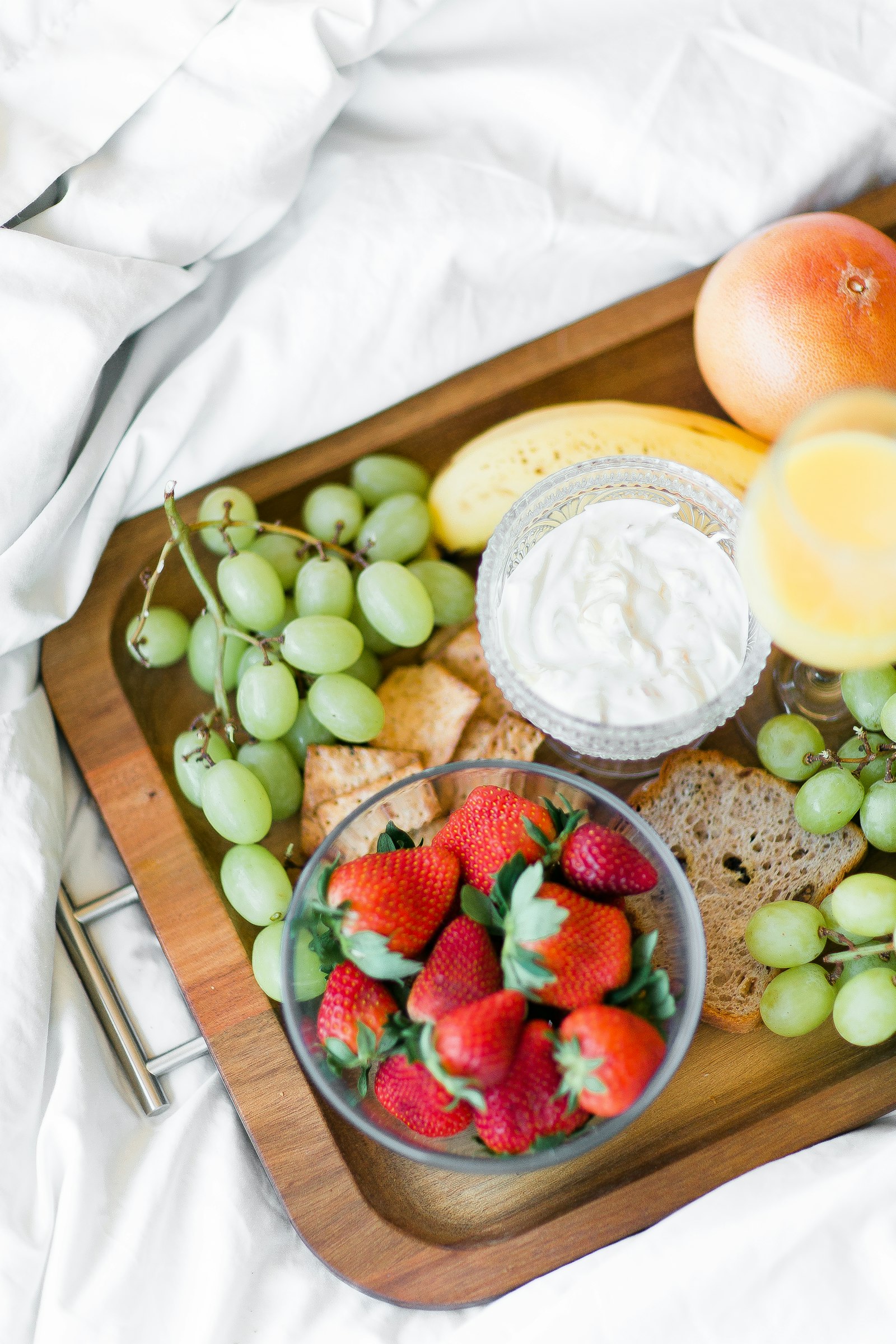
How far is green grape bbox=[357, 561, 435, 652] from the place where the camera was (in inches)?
38.5

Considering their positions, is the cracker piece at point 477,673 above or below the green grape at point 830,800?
above

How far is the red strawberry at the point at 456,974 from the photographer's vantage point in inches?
28.3

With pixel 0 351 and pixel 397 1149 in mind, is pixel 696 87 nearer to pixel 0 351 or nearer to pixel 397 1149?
pixel 0 351

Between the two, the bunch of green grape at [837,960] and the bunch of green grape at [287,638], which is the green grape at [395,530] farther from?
the bunch of green grape at [837,960]

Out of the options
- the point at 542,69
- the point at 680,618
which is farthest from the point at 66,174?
the point at 680,618

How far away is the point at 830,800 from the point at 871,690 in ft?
0.37

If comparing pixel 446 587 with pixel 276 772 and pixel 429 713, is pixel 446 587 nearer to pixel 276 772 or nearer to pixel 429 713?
pixel 429 713

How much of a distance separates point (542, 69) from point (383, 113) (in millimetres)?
175

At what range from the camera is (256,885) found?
934 mm

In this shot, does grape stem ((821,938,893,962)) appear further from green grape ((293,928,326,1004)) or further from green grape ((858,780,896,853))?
green grape ((293,928,326,1004))

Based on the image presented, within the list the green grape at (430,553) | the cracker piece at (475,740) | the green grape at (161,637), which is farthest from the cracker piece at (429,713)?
the green grape at (161,637)

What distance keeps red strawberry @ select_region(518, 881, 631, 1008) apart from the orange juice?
27 centimetres

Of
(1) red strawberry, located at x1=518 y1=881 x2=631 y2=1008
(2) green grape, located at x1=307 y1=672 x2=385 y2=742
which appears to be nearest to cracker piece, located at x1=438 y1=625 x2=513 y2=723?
(2) green grape, located at x1=307 y1=672 x2=385 y2=742

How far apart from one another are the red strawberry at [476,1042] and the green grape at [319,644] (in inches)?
15.0
